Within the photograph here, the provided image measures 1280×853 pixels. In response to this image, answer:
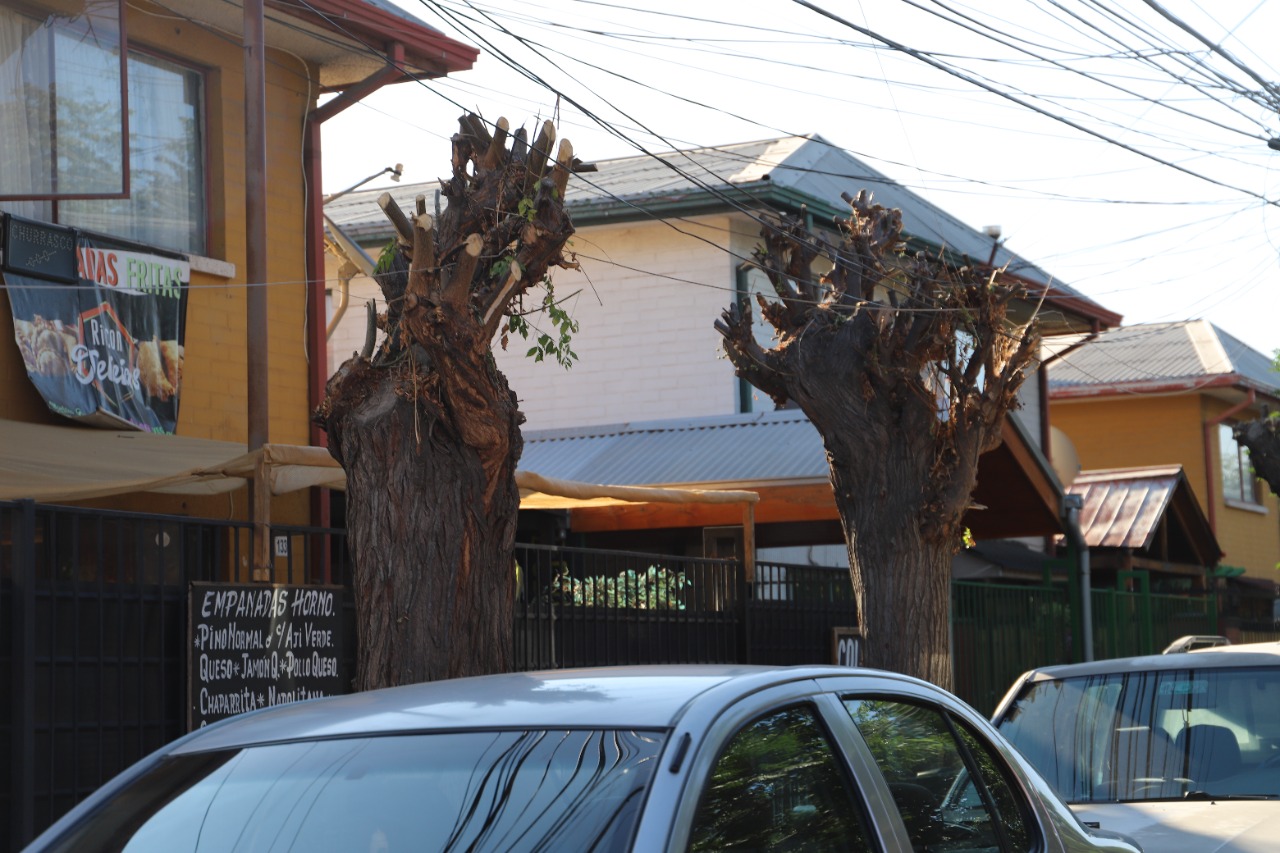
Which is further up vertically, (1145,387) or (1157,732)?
(1145,387)

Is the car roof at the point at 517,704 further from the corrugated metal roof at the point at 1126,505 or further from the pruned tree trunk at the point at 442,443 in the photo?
the corrugated metal roof at the point at 1126,505

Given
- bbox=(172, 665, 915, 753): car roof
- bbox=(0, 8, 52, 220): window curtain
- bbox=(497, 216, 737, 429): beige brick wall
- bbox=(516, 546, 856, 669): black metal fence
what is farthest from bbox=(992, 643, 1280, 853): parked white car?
bbox=(497, 216, 737, 429): beige brick wall

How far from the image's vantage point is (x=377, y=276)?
7.56 meters

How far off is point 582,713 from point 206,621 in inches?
189

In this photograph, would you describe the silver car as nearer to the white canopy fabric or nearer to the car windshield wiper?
the car windshield wiper

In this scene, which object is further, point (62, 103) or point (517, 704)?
point (62, 103)

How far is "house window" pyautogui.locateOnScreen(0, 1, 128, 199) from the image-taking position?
33.6 ft

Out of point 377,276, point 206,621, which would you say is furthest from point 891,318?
point 206,621

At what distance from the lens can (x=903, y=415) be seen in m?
10.9

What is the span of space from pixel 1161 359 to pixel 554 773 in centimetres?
2837

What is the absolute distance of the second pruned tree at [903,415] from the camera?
426 inches

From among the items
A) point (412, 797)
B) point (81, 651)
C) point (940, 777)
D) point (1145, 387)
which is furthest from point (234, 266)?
point (1145, 387)

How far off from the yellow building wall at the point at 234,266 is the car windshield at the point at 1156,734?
621 centimetres

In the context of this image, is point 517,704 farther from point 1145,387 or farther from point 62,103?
point 1145,387
